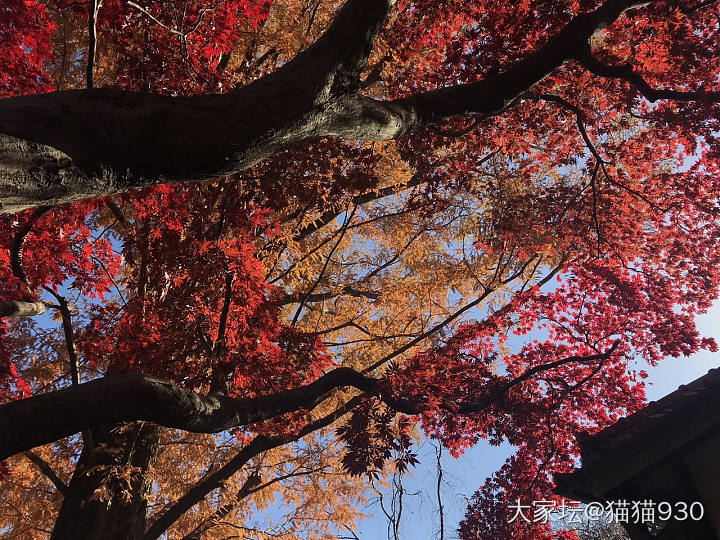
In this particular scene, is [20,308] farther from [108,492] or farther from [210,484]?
[210,484]

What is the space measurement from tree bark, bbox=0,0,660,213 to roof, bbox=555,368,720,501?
3.75 metres

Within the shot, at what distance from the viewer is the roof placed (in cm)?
416

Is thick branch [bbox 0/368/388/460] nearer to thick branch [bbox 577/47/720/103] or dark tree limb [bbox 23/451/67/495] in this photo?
dark tree limb [bbox 23/451/67/495]

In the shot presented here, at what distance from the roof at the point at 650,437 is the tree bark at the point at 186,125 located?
3.75 m

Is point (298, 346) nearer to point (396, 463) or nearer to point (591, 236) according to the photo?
point (396, 463)

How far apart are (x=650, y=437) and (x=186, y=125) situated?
16.3 ft

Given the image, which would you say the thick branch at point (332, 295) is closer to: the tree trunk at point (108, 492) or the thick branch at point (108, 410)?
the tree trunk at point (108, 492)

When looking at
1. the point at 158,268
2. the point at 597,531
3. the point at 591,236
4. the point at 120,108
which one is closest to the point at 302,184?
the point at 158,268

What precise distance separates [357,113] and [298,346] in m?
4.46

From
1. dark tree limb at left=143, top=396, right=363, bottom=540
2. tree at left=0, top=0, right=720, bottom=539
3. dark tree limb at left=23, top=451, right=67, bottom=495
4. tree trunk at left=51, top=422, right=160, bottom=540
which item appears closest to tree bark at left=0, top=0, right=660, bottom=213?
tree at left=0, top=0, right=720, bottom=539

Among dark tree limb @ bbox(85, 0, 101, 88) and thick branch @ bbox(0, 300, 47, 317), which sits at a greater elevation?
dark tree limb @ bbox(85, 0, 101, 88)

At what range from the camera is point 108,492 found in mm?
5988

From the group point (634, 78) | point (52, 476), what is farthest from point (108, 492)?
point (634, 78)

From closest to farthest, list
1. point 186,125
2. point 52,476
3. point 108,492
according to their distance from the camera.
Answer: point 186,125
point 108,492
point 52,476
